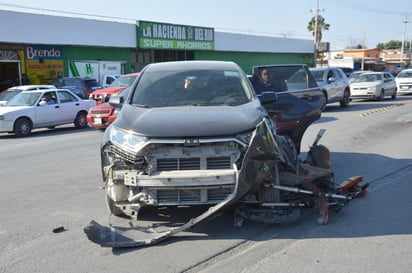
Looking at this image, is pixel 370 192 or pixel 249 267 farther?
pixel 370 192

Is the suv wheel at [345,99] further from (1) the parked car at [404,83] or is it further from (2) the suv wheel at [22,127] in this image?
(2) the suv wheel at [22,127]

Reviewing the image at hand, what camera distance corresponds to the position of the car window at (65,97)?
1690cm

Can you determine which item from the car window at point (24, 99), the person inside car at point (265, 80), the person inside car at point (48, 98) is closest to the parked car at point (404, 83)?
the person inside car at point (48, 98)

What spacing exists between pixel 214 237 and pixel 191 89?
2.17 metres

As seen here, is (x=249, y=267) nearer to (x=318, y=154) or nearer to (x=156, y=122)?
(x=156, y=122)

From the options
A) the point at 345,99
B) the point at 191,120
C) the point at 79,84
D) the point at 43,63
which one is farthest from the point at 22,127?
the point at 43,63

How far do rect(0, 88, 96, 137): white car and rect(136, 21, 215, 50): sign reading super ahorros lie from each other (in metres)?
16.7

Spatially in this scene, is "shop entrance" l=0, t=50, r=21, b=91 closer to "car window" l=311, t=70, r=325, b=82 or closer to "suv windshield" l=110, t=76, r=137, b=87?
"suv windshield" l=110, t=76, r=137, b=87

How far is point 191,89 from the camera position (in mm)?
6363

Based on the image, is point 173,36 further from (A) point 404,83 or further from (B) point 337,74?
(B) point 337,74

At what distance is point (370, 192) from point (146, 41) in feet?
94.3

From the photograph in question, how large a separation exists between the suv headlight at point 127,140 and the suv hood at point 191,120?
0.21 feet

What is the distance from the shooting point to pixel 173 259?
4.46m

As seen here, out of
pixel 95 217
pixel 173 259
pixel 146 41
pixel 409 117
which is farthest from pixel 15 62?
pixel 173 259
